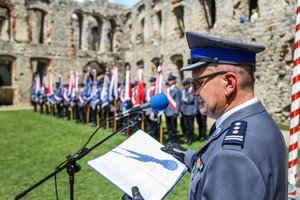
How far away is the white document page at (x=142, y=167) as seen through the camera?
1.82 metres

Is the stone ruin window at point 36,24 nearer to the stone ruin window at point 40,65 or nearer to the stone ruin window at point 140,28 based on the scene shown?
the stone ruin window at point 40,65

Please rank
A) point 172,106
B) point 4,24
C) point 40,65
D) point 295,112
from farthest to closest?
point 4,24 → point 40,65 → point 172,106 → point 295,112

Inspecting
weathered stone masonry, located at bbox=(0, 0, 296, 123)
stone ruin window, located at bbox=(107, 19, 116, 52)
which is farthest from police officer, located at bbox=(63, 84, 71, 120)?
stone ruin window, located at bbox=(107, 19, 116, 52)

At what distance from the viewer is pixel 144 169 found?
2.02 meters

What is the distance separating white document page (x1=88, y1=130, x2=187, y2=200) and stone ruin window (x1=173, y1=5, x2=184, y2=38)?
54.8ft

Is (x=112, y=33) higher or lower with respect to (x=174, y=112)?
higher

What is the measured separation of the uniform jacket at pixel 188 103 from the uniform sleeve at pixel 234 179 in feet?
24.7

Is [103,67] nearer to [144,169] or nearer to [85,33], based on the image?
[85,33]

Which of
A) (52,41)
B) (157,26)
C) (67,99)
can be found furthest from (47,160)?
(52,41)

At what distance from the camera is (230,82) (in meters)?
1.42

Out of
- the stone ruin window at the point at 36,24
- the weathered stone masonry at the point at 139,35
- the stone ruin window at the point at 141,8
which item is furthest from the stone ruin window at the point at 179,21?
the stone ruin window at the point at 36,24

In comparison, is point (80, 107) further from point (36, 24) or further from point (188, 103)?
point (36, 24)

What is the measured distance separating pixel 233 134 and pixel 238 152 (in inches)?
4.4

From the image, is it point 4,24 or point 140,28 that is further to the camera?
point 4,24
